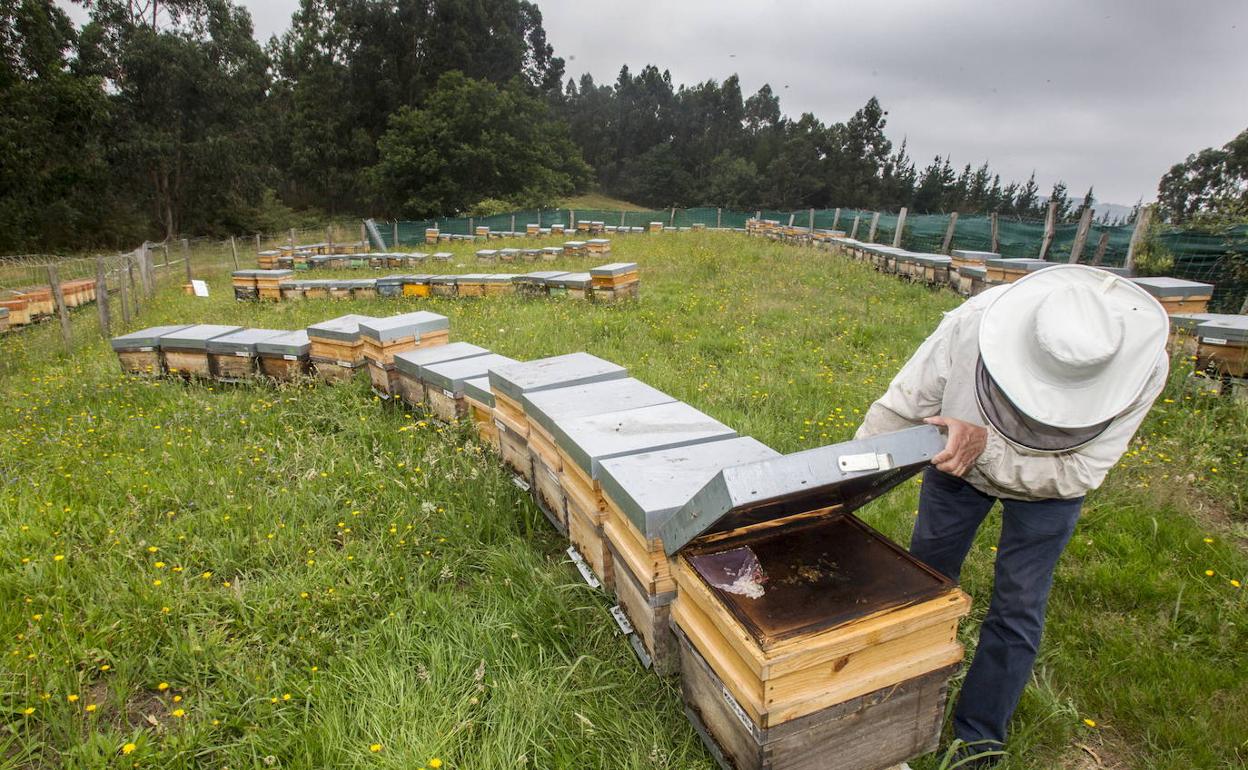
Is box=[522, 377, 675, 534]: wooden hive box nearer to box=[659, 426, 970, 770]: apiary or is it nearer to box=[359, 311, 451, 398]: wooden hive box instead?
box=[659, 426, 970, 770]: apiary

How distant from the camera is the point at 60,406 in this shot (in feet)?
20.0

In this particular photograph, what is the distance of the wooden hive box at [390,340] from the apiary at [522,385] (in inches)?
72.3

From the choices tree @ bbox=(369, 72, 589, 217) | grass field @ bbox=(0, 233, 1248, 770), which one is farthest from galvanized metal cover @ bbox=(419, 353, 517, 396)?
tree @ bbox=(369, 72, 589, 217)

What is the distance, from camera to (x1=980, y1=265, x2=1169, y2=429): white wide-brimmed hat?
6.18 ft

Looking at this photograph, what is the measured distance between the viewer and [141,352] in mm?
6934

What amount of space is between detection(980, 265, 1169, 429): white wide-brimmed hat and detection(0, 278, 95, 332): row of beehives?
46.9 ft

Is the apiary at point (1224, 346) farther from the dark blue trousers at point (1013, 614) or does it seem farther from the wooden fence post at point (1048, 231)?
the wooden fence post at point (1048, 231)

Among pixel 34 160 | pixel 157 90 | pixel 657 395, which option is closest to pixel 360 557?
pixel 657 395

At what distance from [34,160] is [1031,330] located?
128ft

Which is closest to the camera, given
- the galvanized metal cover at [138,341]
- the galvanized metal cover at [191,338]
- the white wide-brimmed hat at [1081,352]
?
the white wide-brimmed hat at [1081,352]

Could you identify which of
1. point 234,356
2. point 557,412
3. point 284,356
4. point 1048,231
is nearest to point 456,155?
point 1048,231

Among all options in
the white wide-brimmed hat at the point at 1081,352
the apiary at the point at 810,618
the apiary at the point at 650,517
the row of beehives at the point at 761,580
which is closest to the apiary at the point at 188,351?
the row of beehives at the point at 761,580

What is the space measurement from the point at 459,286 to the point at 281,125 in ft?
141

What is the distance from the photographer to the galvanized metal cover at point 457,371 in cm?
486
